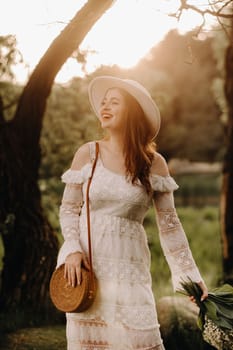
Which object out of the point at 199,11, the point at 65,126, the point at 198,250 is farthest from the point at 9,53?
the point at 198,250

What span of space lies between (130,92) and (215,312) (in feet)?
4.19

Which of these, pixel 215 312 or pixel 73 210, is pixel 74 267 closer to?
pixel 73 210

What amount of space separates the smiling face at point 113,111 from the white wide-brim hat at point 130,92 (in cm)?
6

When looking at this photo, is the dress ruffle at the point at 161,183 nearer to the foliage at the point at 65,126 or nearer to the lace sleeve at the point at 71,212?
the lace sleeve at the point at 71,212

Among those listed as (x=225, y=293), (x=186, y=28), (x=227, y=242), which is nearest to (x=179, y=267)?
(x=225, y=293)

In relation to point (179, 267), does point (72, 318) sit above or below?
below

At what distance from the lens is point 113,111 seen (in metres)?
3.50

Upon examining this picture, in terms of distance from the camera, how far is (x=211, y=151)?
4425cm

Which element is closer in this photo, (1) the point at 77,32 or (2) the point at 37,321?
(1) the point at 77,32

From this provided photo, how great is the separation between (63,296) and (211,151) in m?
41.7

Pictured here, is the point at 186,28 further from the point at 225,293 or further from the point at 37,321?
the point at 37,321

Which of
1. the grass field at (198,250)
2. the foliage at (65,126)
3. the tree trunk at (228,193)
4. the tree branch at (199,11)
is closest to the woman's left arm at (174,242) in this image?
the tree branch at (199,11)

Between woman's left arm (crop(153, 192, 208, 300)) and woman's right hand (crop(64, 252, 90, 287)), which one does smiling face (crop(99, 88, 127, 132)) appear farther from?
woman's right hand (crop(64, 252, 90, 287))

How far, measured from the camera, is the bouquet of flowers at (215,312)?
10.6ft
